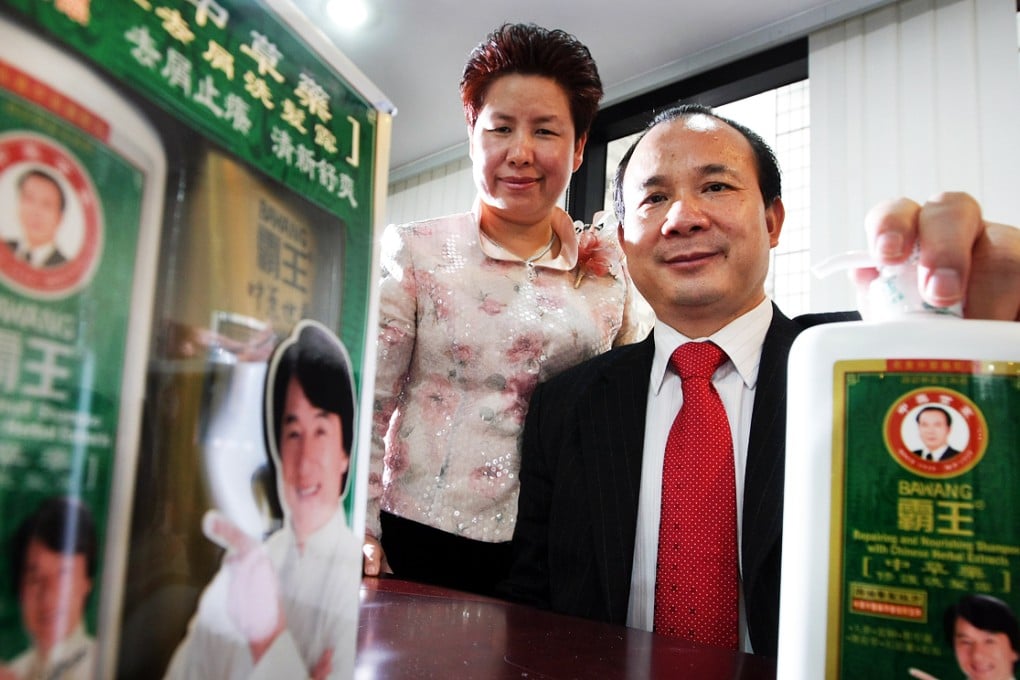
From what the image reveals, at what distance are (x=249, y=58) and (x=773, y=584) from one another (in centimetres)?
70

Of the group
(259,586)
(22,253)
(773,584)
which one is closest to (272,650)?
(259,586)

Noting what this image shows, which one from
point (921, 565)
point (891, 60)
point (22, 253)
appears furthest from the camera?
point (891, 60)

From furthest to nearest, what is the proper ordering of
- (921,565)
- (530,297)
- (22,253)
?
1. (530,297)
2. (921,565)
3. (22,253)

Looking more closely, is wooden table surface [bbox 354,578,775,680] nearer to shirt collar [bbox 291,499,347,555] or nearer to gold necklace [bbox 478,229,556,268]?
shirt collar [bbox 291,499,347,555]

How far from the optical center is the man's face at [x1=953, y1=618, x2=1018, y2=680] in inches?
12.6

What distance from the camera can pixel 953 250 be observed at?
393 mm

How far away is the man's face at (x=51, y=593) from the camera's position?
17 centimetres

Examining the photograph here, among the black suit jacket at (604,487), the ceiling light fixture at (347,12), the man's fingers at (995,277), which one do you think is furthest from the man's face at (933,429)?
the ceiling light fixture at (347,12)

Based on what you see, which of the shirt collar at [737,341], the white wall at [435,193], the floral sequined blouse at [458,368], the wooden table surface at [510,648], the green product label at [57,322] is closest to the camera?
the green product label at [57,322]

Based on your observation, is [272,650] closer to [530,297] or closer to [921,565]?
[921,565]

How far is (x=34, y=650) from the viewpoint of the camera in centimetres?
17

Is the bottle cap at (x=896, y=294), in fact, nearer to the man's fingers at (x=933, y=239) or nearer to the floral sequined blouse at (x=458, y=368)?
the man's fingers at (x=933, y=239)

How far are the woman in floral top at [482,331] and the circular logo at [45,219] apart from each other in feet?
2.68

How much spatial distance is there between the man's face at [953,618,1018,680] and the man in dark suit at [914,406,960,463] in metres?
0.07
